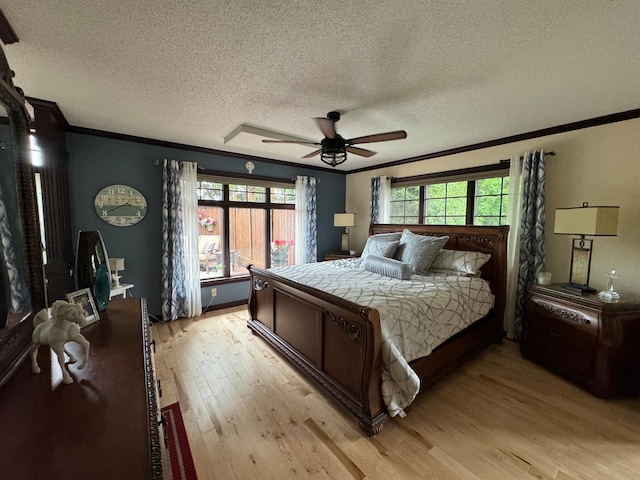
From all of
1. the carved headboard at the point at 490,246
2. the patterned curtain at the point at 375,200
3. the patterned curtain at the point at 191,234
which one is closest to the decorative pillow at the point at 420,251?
the carved headboard at the point at 490,246

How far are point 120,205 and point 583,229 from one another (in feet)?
15.7

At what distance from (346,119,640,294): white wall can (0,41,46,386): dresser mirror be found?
410 centimetres

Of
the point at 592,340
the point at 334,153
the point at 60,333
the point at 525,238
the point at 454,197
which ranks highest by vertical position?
the point at 334,153

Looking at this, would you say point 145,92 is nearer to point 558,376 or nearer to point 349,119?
point 349,119

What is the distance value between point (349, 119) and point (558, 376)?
3019 mm

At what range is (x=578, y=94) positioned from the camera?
2148 millimetres

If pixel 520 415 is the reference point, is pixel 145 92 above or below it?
above

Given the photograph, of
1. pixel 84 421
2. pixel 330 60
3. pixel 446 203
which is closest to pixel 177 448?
pixel 84 421

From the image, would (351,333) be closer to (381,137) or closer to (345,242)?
(381,137)

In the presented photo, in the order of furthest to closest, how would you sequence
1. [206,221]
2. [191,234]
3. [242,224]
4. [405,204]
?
[405,204] → [242,224] → [206,221] → [191,234]

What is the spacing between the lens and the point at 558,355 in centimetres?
242

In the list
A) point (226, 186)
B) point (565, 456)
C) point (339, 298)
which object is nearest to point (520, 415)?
point (565, 456)

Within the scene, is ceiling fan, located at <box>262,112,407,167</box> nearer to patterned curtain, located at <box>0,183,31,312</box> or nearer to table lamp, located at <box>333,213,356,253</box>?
patterned curtain, located at <box>0,183,31,312</box>

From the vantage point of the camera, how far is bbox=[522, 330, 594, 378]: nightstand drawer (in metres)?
2.23
